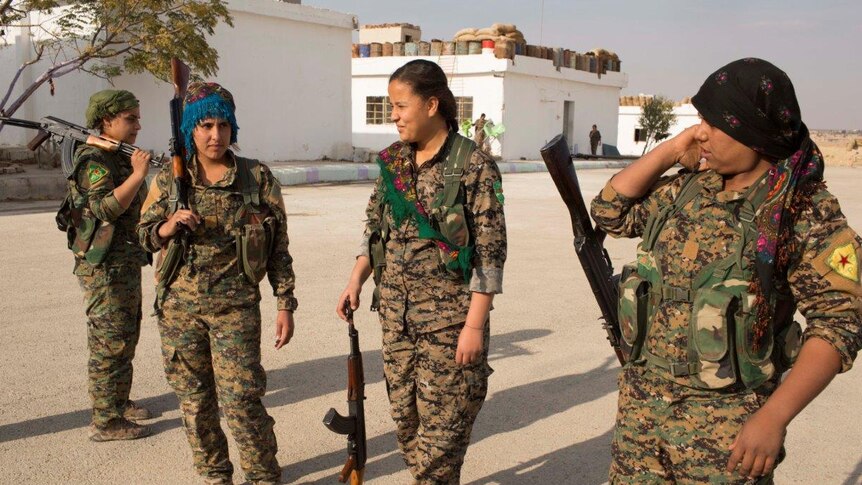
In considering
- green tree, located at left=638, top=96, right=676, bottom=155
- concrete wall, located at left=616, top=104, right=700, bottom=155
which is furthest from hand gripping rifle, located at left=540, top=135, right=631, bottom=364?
concrete wall, located at left=616, top=104, right=700, bottom=155

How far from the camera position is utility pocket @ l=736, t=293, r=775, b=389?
2.02 meters

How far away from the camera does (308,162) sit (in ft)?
76.7

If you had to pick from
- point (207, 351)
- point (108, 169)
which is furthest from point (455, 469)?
point (108, 169)

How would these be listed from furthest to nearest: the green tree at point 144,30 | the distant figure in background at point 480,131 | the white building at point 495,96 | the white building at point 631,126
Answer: the white building at point 631,126 < the white building at point 495,96 < the distant figure in background at point 480,131 < the green tree at point 144,30

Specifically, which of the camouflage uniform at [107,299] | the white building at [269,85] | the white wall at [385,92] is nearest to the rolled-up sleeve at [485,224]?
the camouflage uniform at [107,299]

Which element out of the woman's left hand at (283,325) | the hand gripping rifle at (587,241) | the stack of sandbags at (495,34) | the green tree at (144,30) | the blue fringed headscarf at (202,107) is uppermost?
the stack of sandbags at (495,34)

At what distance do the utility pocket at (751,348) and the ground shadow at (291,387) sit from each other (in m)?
3.13

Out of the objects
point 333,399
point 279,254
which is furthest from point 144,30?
point 279,254

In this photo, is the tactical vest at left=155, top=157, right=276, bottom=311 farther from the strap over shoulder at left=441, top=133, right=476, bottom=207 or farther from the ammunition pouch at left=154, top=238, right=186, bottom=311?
the strap over shoulder at left=441, top=133, right=476, bottom=207

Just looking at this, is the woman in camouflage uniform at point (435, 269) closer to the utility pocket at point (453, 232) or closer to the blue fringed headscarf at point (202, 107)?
the utility pocket at point (453, 232)

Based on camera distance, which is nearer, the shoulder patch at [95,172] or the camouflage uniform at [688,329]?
the camouflage uniform at [688,329]

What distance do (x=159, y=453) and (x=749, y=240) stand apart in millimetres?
3067

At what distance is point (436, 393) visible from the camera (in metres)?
2.90

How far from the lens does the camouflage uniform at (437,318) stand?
2.85m
